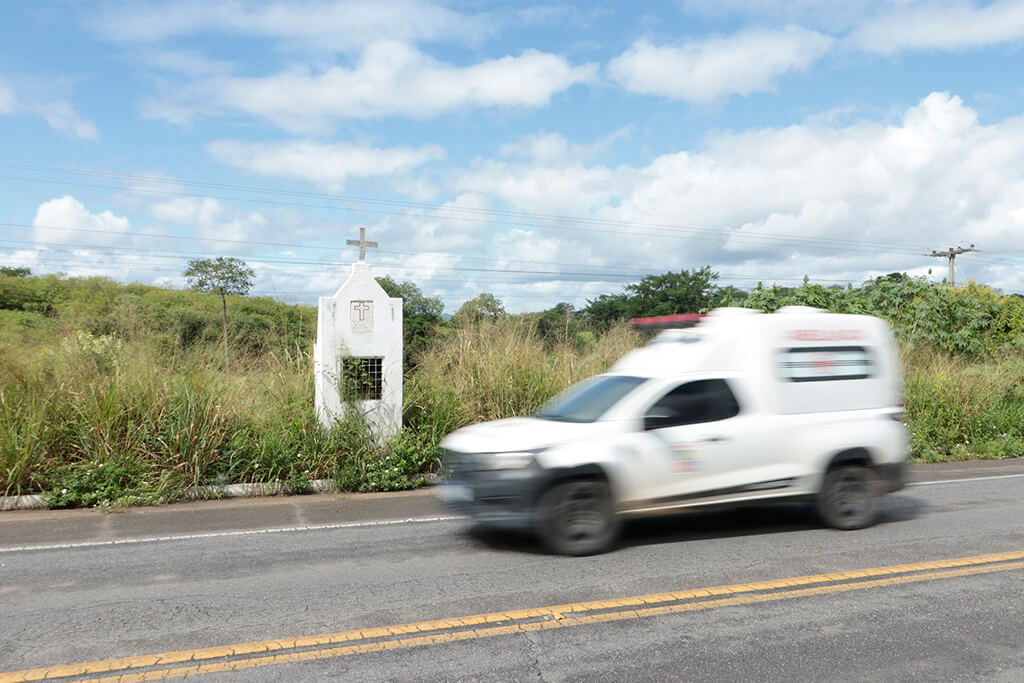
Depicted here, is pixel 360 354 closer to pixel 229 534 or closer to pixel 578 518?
pixel 229 534

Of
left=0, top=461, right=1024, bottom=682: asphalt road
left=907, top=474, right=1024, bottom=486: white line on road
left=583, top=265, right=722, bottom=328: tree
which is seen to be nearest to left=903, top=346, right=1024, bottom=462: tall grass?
left=907, top=474, right=1024, bottom=486: white line on road

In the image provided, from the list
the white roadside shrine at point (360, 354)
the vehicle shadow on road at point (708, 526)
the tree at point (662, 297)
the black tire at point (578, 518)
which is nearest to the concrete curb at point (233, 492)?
the white roadside shrine at point (360, 354)

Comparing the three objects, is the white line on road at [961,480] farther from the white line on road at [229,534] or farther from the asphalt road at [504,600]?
the white line on road at [229,534]

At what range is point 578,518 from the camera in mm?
6961

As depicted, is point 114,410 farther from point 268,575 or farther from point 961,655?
point 961,655

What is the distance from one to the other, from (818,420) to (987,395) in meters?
11.0

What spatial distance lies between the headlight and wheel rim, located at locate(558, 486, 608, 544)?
493 mm

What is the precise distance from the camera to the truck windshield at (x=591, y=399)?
754 cm

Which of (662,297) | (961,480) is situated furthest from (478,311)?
(662,297)

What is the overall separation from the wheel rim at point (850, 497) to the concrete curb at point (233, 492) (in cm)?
637

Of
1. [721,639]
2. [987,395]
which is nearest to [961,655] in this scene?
[721,639]

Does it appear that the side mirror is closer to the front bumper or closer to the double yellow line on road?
the front bumper

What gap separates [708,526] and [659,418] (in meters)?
1.71

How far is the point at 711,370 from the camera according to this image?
7.71 metres
